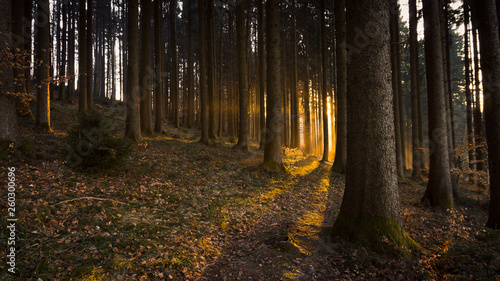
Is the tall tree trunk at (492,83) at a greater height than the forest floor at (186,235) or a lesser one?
greater

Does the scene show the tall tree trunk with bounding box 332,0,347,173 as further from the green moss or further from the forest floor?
the green moss

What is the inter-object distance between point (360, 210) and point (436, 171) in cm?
604

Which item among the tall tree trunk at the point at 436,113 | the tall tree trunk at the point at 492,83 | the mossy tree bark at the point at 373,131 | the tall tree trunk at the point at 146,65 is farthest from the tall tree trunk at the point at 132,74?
the tall tree trunk at the point at 492,83

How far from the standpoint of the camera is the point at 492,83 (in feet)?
20.6

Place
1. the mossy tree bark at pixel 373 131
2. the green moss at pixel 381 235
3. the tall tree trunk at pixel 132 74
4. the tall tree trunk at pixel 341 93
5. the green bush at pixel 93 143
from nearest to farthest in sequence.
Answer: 1. the green moss at pixel 381 235
2. the mossy tree bark at pixel 373 131
3. the green bush at pixel 93 143
4. the tall tree trunk at pixel 132 74
5. the tall tree trunk at pixel 341 93

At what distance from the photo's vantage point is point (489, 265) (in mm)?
3896

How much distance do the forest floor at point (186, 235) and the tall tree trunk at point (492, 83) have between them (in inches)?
52.9

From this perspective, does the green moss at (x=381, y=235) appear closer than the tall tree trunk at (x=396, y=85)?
Yes

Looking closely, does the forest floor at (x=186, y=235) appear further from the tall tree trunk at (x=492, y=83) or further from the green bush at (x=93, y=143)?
the tall tree trunk at (x=492, y=83)

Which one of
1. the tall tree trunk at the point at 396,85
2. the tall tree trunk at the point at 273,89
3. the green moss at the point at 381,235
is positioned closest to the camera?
the green moss at the point at 381,235

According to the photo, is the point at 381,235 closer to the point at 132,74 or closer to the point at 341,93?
the point at 341,93

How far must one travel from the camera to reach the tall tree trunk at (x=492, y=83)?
625 centimetres

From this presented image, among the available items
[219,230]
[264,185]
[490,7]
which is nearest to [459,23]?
[490,7]

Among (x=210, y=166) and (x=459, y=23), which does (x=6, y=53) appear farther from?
(x=459, y=23)
